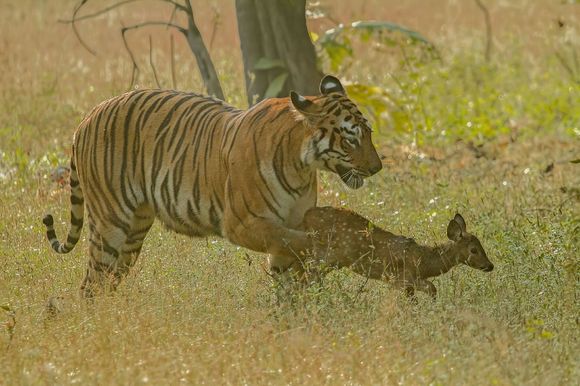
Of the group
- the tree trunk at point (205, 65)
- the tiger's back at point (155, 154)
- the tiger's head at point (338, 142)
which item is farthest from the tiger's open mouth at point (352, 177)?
the tree trunk at point (205, 65)

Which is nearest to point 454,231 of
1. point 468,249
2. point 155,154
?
point 468,249

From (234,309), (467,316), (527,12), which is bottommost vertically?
(527,12)

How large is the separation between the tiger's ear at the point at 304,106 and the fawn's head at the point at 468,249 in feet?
3.49

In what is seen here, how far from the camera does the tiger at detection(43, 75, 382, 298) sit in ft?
25.9

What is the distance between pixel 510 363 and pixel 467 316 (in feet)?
0.91

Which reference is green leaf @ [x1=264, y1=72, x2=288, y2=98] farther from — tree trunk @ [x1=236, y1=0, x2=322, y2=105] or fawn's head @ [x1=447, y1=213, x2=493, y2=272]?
fawn's head @ [x1=447, y1=213, x2=493, y2=272]

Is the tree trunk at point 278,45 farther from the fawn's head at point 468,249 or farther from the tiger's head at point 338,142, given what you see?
the tiger's head at point 338,142

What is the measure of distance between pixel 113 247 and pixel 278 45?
4.30m

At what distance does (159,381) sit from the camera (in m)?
6.16

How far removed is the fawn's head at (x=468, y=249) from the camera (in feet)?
27.2

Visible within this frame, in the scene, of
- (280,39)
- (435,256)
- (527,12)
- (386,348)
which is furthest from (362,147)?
(527,12)

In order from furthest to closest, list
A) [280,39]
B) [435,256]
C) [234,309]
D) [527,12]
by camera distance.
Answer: [527,12]
[280,39]
[435,256]
[234,309]

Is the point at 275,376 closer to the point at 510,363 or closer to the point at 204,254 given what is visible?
the point at 510,363

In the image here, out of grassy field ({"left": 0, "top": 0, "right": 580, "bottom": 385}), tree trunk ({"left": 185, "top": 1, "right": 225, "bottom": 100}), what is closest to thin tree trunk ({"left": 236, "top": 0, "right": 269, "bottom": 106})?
tree trunk ({"left": 185, "top": 1, "right": 225, "bottom": 100})
